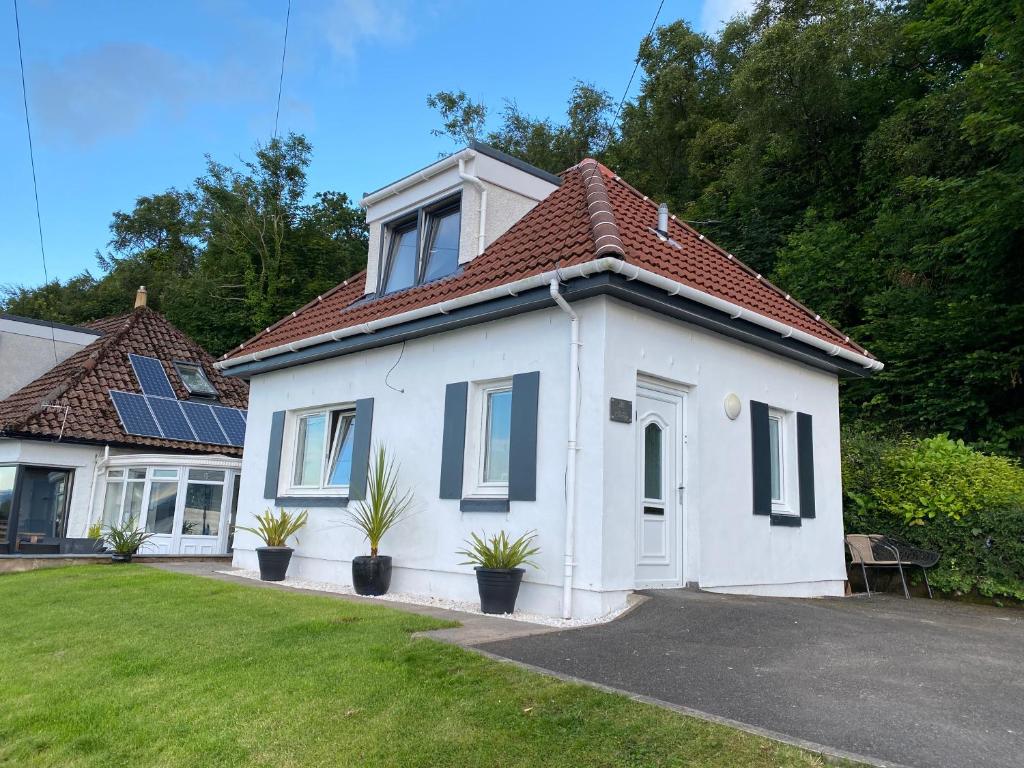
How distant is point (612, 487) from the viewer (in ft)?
23.6

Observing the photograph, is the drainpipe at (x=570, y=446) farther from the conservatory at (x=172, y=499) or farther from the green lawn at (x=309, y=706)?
the conservatory at (x=172, y=499)

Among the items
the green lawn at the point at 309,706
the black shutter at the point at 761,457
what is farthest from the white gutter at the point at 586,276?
the green lawn at the point at 309,706

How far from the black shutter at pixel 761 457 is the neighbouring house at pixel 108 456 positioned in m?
13.1

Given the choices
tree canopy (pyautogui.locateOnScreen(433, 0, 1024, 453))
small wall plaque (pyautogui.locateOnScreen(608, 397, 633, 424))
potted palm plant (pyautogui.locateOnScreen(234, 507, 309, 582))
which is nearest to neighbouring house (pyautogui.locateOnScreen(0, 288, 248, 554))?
potted palm plant (pyautogui.locateOnScreen(234, 507, 309, 582))

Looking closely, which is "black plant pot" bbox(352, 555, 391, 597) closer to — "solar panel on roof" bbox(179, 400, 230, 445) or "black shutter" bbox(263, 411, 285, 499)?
"black shutter" bbox(263, 411, 285, 499)

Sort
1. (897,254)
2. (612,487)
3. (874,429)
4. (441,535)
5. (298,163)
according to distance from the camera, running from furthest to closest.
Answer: (298,163)
(897,254)
(874,429)
(441,535)
(612,487)

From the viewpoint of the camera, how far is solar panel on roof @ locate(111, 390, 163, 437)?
1864 centimetres

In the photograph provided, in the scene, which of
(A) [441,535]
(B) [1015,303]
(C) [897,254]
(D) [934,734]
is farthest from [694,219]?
(D) [934,734]

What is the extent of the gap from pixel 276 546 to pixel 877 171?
16.4 m

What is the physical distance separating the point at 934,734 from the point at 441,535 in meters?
5.60

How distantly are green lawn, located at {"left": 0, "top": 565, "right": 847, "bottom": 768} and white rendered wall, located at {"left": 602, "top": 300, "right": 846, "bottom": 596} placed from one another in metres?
2.27

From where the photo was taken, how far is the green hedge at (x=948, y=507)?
367 inches

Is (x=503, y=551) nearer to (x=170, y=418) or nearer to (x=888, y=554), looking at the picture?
(x=888, y=554)

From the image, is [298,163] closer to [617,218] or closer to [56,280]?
[56,280]
